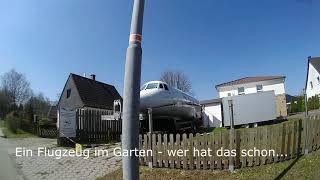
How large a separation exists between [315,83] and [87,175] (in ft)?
189

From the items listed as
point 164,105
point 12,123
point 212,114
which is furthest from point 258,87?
point 164,105

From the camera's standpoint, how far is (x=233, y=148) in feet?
34.6

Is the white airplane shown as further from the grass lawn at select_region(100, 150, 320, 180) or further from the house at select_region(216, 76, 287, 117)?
the house at select_region(216, 76, 287, 117)

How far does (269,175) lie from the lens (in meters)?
9.71

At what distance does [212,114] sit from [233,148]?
113ft

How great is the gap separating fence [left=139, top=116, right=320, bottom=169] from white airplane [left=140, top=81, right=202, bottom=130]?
264 inches

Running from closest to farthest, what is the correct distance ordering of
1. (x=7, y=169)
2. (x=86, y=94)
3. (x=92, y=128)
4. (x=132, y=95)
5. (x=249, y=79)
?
1. (x=132, y=95)
2. (x=7, y=169)
3. (x=92, y=128)
4. (x=86, y=94)
5. (x=249, y=79)

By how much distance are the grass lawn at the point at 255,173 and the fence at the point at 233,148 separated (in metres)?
0.25

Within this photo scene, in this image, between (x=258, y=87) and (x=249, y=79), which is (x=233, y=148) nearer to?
(x=258, y=87)

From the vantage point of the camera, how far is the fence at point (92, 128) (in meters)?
21.4

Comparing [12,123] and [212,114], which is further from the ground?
[212,114]

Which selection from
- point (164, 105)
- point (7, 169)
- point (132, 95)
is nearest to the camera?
point (132, 95)

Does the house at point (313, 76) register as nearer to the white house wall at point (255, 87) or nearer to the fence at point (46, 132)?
the white house wall at point (255, 87)

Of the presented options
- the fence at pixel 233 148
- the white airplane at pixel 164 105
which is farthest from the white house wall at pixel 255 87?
the fence at pixel 233 148
